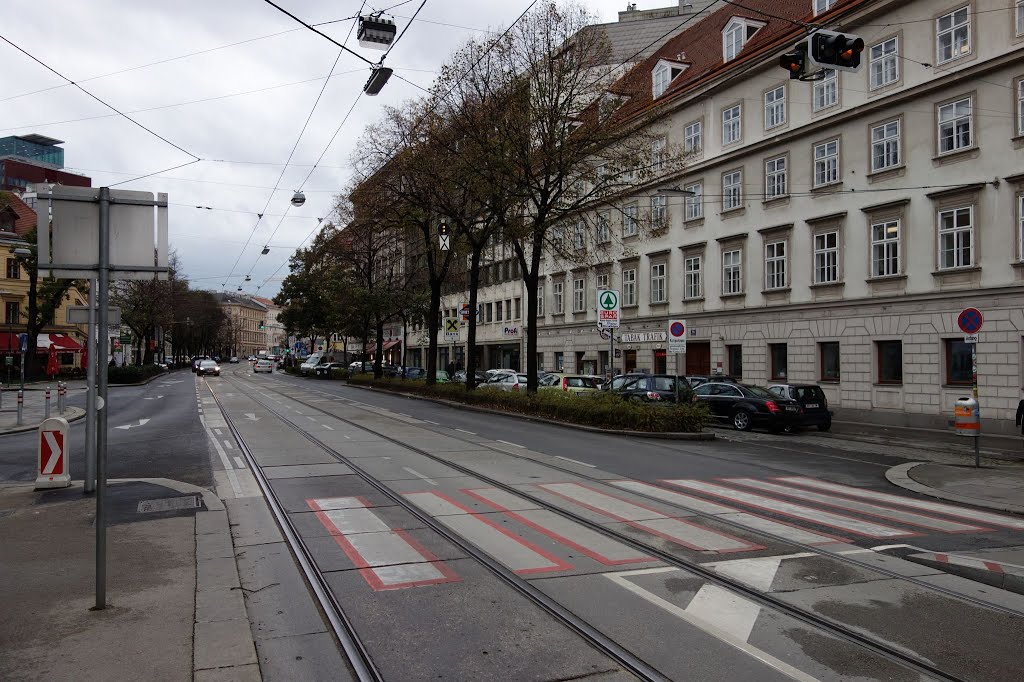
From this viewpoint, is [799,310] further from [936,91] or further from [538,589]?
[538,589]

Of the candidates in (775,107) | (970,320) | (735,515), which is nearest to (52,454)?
(735,515)

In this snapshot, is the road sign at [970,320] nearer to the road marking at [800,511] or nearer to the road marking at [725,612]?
the road marking at [800,511]

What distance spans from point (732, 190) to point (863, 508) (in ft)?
87.5

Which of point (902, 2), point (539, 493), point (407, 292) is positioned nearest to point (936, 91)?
point (902, 2)

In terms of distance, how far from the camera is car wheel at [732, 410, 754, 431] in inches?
894

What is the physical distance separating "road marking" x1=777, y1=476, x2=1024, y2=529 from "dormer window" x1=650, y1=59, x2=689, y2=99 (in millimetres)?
30876

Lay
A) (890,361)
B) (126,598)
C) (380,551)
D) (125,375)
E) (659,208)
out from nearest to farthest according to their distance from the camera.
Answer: (126,598) < (380,551) < (890,361) < (659,208) < (125,375)

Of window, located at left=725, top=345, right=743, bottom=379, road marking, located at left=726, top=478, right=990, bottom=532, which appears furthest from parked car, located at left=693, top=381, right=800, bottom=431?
window, located at left=725, top=345, right=743, bottom=379

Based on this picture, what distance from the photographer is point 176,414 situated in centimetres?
2453

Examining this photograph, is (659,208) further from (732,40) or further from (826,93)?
(826,93)

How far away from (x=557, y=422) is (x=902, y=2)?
1900cm

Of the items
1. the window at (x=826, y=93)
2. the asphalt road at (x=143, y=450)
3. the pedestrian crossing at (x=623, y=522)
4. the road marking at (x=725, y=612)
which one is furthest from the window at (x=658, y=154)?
the road marking at (x=725, y=612)

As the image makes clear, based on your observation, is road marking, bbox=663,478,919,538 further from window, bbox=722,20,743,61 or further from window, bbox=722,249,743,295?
window, bbox=722,20,743,61

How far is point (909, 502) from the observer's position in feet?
34.5
